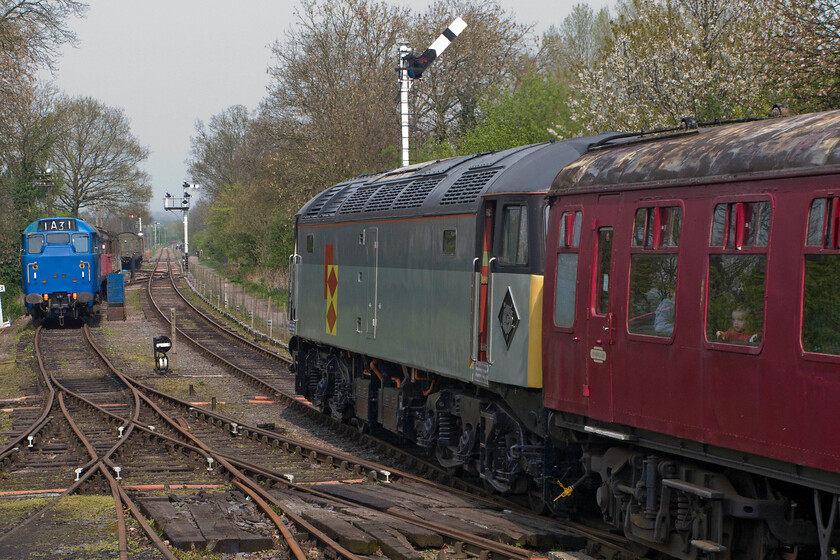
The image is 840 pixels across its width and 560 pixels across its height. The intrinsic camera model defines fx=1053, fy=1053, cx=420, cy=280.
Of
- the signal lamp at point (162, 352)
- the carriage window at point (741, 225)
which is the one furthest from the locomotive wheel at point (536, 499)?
the signal lamp at point (162, 352)

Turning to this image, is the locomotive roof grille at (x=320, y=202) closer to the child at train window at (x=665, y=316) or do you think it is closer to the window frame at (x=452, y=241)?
the window frame at (x=452, y=241)

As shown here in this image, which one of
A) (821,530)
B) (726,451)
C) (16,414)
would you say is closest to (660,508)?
(726,451)

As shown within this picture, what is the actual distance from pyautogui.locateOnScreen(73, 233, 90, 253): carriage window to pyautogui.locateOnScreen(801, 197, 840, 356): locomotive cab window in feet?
110

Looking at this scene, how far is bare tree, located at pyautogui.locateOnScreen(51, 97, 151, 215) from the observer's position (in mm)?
76812

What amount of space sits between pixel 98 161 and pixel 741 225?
7637 cm

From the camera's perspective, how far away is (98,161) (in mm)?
78312

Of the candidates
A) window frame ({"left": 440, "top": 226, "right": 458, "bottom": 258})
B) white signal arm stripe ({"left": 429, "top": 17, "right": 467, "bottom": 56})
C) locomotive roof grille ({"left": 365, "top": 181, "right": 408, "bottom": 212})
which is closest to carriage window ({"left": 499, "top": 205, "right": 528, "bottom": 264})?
window frame ({"left": 440, "top": 226, "right": 458, "bottom": 258})

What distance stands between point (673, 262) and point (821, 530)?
2.18 meters

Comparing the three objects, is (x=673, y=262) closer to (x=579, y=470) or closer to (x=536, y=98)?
(x=579, y=470)

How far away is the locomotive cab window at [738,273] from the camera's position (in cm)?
683

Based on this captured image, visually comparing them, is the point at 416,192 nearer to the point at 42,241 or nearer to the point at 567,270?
the point at 567,270

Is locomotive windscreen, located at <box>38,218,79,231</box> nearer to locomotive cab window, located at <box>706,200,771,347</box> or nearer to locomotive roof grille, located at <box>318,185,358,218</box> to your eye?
locomotive roof grille, located at <box>318,185,358,218</box>

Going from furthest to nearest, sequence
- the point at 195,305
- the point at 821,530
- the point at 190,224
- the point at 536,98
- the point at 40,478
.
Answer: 1. the point at 190,224
2. the point at 195,305
3. the point at 536,98
4. the point at 40,478
5. the point at 821,530

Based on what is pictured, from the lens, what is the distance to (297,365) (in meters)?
19.0
